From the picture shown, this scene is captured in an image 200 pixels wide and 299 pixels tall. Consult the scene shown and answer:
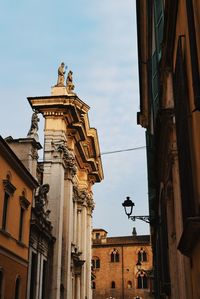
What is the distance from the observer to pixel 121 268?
68.9 m

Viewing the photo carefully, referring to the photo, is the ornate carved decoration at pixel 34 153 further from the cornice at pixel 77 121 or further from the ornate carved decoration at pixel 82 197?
the ornate carved decoration at pixel 82 197

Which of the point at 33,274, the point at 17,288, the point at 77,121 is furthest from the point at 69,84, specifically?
the point at 17,288

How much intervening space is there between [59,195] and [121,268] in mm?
43034

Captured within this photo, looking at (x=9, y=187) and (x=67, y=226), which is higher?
(x=67, y=226)

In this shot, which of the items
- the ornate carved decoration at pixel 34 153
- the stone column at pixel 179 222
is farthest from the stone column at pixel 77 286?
the stone column at pixel 179 222

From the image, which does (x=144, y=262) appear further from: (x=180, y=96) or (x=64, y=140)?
(x=180, y=96)

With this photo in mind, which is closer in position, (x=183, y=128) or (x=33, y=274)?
(x=183, y=128)

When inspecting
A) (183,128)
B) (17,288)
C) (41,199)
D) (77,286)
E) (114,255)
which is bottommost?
(17,288)

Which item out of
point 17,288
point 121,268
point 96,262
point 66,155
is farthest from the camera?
point 96,262

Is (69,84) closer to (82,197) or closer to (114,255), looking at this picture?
(82,197)

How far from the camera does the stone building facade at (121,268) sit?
67625 millimetres

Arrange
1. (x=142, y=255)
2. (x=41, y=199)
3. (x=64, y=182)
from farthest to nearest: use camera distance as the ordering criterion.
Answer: (x=142, y=255) < (x=64, y=182) < (x=41, y=199)

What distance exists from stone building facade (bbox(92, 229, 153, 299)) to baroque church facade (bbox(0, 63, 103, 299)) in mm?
30321

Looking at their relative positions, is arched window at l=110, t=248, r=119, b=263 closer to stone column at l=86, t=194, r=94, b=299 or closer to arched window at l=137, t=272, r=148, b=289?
arched window at l=137, t=272, r=148, b=289
